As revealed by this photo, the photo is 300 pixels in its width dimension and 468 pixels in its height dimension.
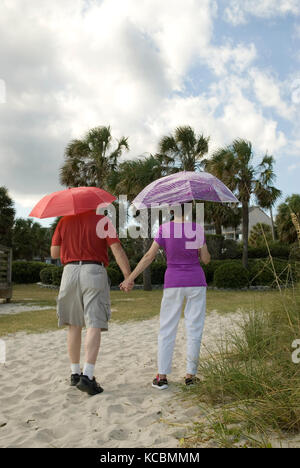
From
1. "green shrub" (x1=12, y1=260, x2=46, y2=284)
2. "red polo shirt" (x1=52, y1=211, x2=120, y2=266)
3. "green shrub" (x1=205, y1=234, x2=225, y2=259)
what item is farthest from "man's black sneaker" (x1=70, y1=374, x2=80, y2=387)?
"green shrub" (x1=12, y1=260, x2=46, y2=284)

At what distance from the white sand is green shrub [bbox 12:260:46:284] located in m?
23.1

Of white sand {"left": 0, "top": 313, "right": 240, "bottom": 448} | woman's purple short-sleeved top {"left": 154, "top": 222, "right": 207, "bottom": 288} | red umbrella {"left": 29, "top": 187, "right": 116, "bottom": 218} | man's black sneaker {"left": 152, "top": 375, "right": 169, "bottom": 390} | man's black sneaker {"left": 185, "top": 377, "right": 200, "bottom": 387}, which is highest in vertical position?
red umbrella {"left": 29, "top": 187, "right": 116, "bottom": 218}

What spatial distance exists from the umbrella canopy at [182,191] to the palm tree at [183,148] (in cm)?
1818

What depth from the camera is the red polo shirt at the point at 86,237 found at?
3641 mm

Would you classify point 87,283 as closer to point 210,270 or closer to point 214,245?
point 210,270

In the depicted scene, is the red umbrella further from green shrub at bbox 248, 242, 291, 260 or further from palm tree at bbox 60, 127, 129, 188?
green shrub at bbox 248, 242, 291, 260

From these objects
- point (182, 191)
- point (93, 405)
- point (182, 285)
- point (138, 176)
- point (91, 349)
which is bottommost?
point (93, 405)

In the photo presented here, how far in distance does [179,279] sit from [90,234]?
90 centimetres

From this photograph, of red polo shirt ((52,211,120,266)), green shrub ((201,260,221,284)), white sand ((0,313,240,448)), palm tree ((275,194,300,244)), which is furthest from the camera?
palm tree ((275,194,300,244))

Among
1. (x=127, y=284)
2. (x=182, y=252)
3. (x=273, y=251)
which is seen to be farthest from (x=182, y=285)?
(x=273, y=251)

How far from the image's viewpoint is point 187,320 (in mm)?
3740

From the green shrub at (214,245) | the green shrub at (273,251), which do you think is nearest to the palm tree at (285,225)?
the green shrub at (273,251)

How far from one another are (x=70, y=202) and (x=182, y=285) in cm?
124

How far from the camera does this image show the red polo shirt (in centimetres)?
364
